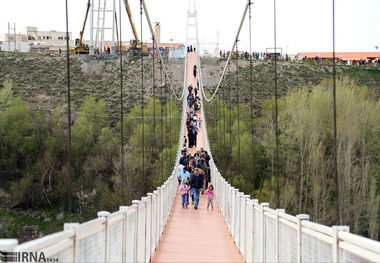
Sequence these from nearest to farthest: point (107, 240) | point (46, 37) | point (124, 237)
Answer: point (107, 240)
point (124, 237)
point (46, 37)

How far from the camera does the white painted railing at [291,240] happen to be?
3260 millimetres

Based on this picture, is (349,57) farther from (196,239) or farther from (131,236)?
(131,236)

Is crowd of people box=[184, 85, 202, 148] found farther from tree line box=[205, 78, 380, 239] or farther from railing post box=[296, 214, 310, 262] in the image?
railing post box=[296, 214, 310, 262]

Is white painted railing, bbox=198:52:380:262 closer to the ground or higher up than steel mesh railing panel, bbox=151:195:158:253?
higher up

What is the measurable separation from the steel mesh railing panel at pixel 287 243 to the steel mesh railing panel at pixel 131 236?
5.35 feet

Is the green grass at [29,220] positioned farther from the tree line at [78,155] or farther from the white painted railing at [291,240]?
the white painted railing at [291,240]

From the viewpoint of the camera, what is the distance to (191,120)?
98.4 feet

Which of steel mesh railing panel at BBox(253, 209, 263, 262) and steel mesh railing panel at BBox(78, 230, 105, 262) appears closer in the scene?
steel mesh railing panel at BBox(78, 230, 105, 262)

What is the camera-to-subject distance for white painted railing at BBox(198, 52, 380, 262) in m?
3.26

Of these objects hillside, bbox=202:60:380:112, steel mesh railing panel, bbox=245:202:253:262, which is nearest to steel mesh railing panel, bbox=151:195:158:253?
steel mesh railing panel, bbox=245:202:253:262

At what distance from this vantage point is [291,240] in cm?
488

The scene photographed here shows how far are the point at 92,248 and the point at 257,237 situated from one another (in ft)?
10.3

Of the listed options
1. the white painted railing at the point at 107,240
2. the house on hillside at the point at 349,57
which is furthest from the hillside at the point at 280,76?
the white painted railing at the point at 107,240

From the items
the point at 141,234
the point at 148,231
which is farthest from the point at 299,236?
the point at 148,231
